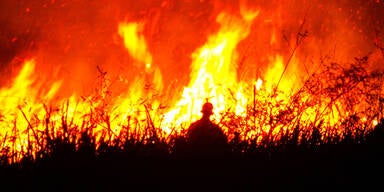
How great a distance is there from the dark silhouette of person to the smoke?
378 centimetres

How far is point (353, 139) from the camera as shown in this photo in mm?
3787

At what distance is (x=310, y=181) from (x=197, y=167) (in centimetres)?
67

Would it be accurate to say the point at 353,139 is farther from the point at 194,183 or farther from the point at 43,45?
the point at 43,45

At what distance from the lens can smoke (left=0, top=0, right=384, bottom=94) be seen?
8.10 metres

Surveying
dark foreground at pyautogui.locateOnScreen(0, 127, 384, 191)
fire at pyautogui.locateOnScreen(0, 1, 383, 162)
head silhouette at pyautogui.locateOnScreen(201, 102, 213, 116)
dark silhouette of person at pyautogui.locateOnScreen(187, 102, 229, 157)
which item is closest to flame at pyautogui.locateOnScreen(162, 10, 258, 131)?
fire at pyautogui.locateOnScreen(0, 1, 383, 162)

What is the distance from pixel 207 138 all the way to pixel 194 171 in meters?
0.54

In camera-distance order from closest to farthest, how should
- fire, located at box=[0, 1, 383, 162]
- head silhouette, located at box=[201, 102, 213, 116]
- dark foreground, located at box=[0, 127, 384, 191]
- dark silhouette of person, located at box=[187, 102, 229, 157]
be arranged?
dark foreground, located at box=[0, 127, 384, 191] → dark silhouette of person, located at box=[187, 102, 229, 157] → head silhouette, located at box=[201, 102, 213, 116] → fire, located at box=[0, 1, 383, 162]

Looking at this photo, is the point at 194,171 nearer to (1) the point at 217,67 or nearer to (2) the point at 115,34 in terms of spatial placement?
(1) the point at 217,67

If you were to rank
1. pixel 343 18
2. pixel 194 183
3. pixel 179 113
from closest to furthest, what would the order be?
pixel 194 183 → pixel 179 113 → pixel 343 18

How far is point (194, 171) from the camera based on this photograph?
10.1ft

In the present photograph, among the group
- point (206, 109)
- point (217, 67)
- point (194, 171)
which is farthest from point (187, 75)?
point (194, 171)

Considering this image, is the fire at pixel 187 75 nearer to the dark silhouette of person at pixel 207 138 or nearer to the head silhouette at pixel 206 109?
the head silhouette at pixel 206 109

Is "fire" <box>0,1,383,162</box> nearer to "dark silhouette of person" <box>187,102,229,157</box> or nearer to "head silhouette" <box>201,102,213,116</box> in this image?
"head silhouette" <box>201,102,213,116</box>

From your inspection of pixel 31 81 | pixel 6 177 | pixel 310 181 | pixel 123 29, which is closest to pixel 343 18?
pixel 123 29
